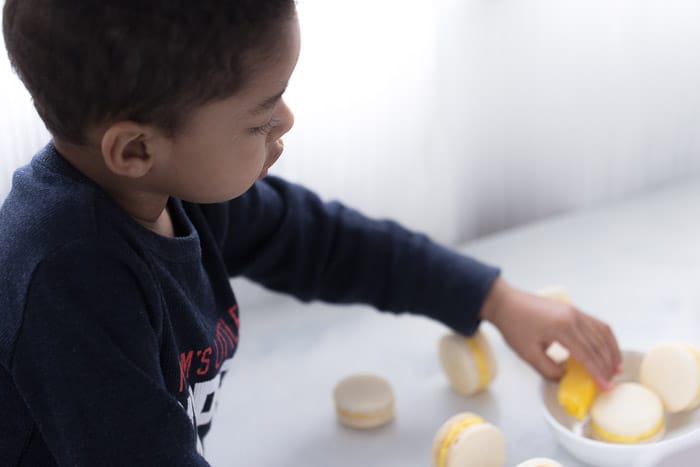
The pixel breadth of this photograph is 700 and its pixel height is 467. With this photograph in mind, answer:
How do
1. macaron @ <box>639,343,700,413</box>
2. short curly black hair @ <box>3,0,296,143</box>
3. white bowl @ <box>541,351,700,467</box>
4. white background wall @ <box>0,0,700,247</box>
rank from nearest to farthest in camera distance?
short curly black hair @ <box>3,0,296,143</box> → white bowl @ <box>541,351,700,467</box> → macaron @ <box>639,343,700,413</box> → white background wall @ <box>0,0,700,247</box>

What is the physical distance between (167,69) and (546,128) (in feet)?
2.24

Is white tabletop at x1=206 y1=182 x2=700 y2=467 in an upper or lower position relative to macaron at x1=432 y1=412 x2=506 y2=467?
lower

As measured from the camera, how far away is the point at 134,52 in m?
0.48

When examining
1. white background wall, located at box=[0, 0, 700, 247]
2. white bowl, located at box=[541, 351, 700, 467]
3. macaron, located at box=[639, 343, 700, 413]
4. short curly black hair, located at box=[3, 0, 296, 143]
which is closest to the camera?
short curly black hair, located at box=[3, 0, 296, 143]

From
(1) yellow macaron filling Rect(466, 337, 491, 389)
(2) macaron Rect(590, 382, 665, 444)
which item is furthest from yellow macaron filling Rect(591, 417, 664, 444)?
(1) yellow macaron filling Rect(466, 337, 491, 389)

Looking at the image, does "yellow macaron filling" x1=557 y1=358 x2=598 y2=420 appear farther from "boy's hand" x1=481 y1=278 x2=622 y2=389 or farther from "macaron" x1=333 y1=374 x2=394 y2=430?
"macaron" x1=333 y1=374 x2=394 y2=430

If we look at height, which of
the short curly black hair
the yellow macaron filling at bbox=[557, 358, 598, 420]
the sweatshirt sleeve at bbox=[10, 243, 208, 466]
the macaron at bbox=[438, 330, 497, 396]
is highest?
the short curly black hair

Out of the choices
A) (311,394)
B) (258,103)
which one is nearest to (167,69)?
(258,103)

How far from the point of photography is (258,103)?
547 millimetres

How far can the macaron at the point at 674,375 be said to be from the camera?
29.5 inches

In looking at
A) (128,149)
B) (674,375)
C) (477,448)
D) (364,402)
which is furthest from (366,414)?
(128,149)

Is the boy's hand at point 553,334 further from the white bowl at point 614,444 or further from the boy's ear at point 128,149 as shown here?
the boy's ear at point 128,149

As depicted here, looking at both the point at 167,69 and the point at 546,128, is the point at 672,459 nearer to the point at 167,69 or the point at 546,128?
the point at 167,69

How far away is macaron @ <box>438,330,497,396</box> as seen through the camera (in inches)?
32.0
